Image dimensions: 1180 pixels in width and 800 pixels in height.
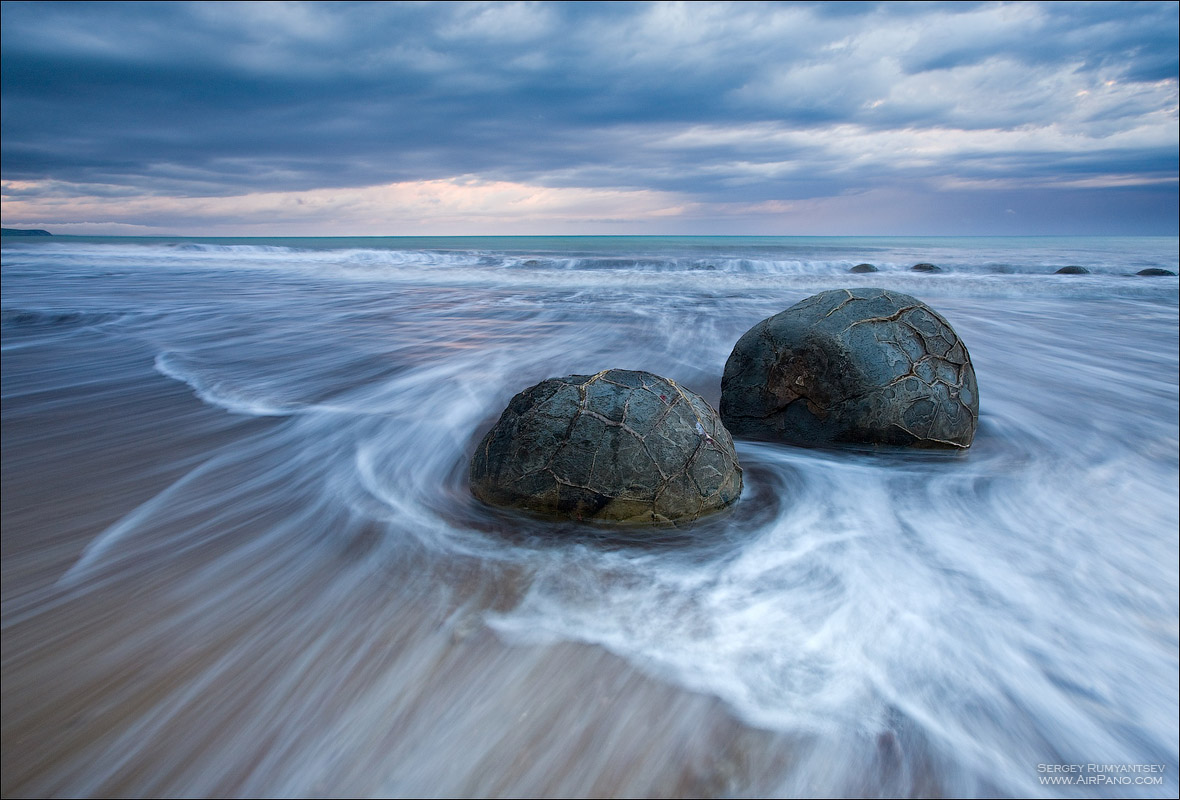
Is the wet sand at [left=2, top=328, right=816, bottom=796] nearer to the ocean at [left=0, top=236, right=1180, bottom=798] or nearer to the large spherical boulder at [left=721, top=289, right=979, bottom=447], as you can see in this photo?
the ocean at [left=0, top=236, right=1180, bottom=798]

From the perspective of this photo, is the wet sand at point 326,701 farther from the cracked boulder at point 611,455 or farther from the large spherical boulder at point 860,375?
the large spherical boulder at point 860,375

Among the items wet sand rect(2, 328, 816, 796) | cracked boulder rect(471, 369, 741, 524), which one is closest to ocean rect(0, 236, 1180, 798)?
wet sand rect(2, 328, 816, 796)

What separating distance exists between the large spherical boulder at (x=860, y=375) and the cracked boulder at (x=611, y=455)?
4.06 feet

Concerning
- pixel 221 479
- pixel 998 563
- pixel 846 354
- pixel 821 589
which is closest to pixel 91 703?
pixel 221 479

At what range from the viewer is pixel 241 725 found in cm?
203

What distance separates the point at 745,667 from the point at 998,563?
1621 millimetres

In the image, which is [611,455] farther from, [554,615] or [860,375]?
[860,375]

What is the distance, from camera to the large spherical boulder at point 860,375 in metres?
4.14

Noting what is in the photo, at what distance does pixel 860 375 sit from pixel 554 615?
268 cm

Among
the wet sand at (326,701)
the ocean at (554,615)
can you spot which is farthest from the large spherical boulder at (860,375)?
the wet sand at (326,701)

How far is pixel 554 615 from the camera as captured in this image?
2.53 m

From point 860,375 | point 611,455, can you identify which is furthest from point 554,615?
point 860,375

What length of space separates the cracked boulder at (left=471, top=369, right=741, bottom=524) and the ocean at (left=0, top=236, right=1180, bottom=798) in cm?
14

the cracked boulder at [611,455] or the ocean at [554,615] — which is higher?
the cracked boulder at [611,455]
